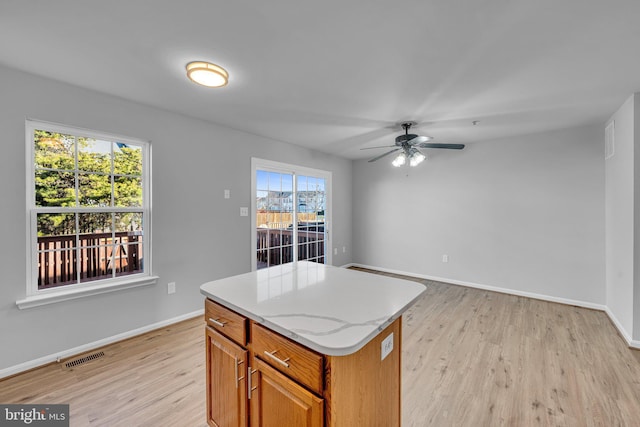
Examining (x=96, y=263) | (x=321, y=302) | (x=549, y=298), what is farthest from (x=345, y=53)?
(x=549, y=298)

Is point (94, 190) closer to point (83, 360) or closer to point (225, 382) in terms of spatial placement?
point (83, 360)

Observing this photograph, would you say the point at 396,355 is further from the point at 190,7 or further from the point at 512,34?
the point at 190,7

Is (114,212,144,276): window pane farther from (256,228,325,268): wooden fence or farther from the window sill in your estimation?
(256,228,325,268): wooden fence

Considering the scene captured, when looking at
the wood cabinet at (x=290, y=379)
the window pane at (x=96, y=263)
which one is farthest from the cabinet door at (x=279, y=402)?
the window pane at (x=96, y=263)

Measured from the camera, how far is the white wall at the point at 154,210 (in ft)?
6.88

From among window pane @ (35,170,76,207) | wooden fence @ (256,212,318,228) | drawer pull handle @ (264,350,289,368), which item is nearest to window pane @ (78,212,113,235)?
window pane @ (35,170,76,207)

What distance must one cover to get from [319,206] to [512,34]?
3.80 metres

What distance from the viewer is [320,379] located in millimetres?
942

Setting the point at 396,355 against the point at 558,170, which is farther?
the point at 558,170

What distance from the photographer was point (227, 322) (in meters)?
1.32

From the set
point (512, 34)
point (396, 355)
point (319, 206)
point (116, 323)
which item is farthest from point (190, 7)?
point (319, 206)

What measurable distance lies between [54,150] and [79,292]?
1276mm

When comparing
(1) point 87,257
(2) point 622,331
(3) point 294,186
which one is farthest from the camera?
(3) point 294,186

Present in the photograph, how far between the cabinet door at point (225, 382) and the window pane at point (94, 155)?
2.17m
